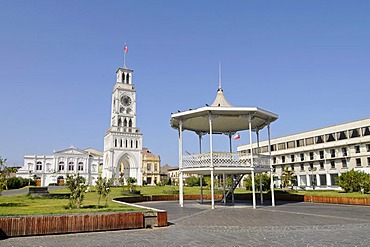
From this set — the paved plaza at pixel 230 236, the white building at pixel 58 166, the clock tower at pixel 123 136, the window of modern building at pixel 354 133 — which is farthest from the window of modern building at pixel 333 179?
the white building at pixel 58 166

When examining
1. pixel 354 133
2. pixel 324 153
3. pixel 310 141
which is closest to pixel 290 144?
pixel 310 141

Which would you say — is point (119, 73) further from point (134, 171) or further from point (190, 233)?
point (190, 233)

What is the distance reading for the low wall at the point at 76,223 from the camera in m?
12.0

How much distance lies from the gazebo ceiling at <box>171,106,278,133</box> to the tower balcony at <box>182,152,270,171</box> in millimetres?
2940

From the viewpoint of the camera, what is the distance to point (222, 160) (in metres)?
23.9

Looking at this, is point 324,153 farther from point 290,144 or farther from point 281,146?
point 281,146

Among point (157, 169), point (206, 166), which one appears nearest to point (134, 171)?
point (157, 169)

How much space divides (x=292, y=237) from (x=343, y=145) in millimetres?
56415

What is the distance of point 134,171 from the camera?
79562 mm

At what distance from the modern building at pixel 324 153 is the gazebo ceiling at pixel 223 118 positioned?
122 feet

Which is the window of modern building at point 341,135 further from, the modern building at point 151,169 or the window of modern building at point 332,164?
the modern building at point 151,169

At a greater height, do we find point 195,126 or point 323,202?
point 195,126

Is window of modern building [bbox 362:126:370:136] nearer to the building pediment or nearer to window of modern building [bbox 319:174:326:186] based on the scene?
window of modern building [bbox 319:174:326:186]

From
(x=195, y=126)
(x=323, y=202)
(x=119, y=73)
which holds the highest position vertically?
(x=119, y=73)
